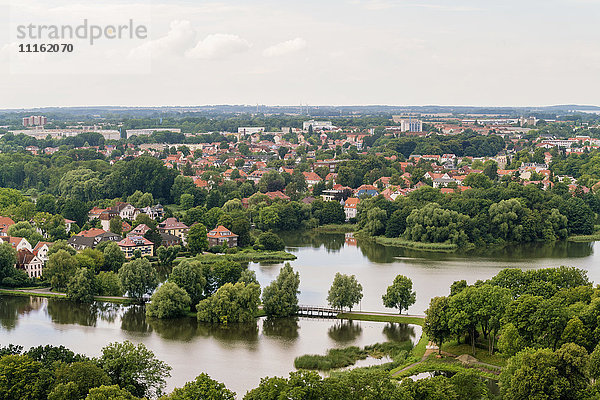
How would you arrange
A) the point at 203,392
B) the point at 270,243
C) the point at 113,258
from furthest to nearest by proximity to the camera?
the point at 270,243 → the point at 113,258 → the point at 203,392

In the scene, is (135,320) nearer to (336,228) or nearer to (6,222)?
(6,222)

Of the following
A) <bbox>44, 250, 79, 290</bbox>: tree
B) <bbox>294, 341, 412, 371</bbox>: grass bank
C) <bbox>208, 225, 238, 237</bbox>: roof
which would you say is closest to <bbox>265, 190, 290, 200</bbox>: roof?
<bbox>208, 225, 238, 237</bbox>: roof

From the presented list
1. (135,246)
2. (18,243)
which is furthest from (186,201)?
(18,243)

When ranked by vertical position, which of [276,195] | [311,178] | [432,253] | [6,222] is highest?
[311,178]

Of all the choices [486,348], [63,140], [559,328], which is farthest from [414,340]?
[63,140]

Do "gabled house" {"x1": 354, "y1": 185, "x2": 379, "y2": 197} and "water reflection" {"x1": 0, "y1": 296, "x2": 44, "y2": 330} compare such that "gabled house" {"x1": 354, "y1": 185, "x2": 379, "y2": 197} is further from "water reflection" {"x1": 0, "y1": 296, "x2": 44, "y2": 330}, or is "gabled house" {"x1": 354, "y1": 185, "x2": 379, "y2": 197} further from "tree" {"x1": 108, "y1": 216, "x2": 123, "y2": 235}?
"water reflection" {"x1": 0, "y1": 296, "x2": 44, "y2": 330}

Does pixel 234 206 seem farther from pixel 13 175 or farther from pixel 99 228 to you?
pixel 13 175

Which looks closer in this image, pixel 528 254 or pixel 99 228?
pixel 528 254
